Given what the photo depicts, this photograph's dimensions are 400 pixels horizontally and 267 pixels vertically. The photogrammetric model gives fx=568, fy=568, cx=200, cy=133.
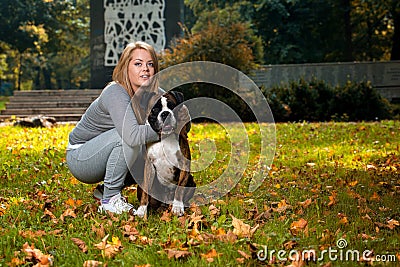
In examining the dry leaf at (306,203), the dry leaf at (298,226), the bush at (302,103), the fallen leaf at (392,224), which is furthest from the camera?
the bush at (302,103)

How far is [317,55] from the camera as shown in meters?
25.3

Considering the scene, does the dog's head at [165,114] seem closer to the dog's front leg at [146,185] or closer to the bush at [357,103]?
the dog's front leg at [146,185]

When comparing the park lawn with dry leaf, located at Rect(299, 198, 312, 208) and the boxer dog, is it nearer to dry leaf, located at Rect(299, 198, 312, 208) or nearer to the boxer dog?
dry leaf, located at Rect(299, 198, 312, 208)

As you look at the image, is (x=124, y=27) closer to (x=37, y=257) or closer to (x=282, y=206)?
(x=282, y=206)

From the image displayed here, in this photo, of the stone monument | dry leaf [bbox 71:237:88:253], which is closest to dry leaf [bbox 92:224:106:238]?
dry leaf [bbox 71:237:88:253]

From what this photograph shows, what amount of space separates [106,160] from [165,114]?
0.82 metres

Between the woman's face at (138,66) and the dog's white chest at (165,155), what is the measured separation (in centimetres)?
56

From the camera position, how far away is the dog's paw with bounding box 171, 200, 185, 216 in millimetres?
4180

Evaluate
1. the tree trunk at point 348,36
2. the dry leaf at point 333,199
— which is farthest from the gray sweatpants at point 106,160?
the tree trunk at point 348,36

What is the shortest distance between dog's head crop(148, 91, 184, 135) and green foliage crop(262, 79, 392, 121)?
9.66m

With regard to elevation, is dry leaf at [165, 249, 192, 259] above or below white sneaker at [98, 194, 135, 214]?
above

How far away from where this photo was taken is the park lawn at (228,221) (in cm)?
330

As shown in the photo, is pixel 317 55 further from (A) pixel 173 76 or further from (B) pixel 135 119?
(B) pixel 135 119

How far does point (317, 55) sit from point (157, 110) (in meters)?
22.3
